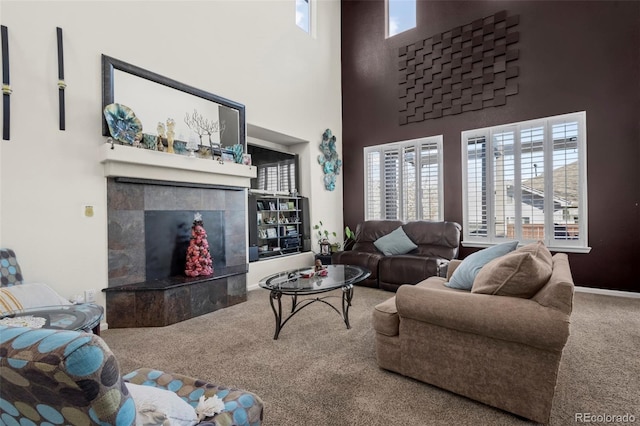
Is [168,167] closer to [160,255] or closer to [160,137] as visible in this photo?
[160,137]

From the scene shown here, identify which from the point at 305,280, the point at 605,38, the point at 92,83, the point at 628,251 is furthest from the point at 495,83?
the point at 92,83

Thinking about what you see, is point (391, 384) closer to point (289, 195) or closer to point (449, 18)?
point (289, 195)

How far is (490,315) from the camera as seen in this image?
168 centimetres

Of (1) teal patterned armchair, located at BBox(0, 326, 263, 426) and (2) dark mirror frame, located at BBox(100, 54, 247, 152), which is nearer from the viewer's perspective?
(1) teal patterned armchair, located at BBox(0, 326, 263, 426)

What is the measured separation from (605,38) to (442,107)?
2088 mm

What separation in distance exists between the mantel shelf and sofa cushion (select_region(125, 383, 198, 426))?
9.03 feet

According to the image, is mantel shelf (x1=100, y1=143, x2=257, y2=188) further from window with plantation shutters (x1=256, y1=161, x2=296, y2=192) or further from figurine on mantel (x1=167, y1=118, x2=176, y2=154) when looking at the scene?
window with plantation shutters (x1=256, y1=161, x2=296, y2=192)

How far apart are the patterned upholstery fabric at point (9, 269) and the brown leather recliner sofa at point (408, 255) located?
366cm

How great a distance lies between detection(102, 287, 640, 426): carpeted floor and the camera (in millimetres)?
1741

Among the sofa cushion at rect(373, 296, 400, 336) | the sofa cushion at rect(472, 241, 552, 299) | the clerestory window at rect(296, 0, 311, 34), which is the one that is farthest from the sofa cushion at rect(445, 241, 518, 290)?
the clerestory window at rect(296, 0, 311, 34)

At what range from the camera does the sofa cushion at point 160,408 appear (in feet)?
2.89

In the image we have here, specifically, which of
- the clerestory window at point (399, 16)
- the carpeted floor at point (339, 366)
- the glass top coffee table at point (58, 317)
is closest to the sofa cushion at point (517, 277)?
the carpeted floor at point (339, 366)

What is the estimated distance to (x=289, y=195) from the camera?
5.59 meters

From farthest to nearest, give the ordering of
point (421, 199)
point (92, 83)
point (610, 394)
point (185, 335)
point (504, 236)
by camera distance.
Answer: point (421, 199)
point (504, 236)
point (92, 83)
point (185, 335)
point (610, 394)
